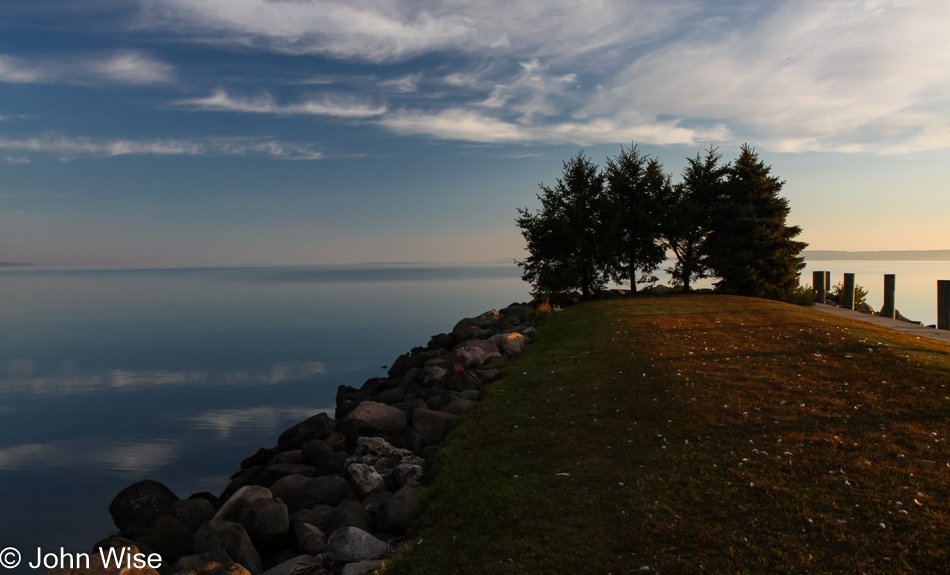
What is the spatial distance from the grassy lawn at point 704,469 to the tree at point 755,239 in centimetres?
1571

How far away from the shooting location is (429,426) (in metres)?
10.8

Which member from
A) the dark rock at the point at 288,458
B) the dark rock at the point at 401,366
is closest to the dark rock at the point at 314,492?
the dark rock at the point at 288,458

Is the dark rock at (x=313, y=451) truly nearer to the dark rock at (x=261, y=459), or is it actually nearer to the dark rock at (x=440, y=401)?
the dark rock at (x=440, y=401)

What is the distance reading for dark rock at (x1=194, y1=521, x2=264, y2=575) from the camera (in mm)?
6789

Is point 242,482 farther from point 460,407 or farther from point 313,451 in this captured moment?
point 460,407

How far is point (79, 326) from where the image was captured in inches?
1604

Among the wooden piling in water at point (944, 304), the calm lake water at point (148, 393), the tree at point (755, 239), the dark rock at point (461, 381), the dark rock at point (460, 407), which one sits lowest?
the calm lake water at point (148, 393)

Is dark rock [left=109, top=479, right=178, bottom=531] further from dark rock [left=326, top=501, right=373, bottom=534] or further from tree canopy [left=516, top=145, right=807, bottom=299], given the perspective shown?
tree canopy [left=516, top=145, right=807, bottom=299]

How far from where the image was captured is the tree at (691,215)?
30500 millimetres

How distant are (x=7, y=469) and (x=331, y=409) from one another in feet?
31.6

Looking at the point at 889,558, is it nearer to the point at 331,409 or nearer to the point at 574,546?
the point at 574,546

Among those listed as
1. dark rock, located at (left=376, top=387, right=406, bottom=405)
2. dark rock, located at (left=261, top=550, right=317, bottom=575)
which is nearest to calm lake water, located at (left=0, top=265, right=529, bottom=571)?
dark rock, located at (left=376, top=387, right=406, bottom=405)

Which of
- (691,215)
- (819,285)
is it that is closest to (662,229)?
(691,215)

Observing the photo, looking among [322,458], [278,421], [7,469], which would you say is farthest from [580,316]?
[7,469]
